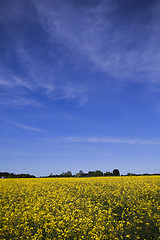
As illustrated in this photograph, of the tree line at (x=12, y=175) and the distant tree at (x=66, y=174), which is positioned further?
the distant tree at (x=66, y=174)

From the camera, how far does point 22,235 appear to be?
8.82 meters

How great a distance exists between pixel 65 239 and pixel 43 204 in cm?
435

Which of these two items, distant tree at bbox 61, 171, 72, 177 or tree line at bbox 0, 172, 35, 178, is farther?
distant tree at bbox 61, 171, 72, 177

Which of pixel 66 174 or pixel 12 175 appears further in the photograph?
pixel 66 174

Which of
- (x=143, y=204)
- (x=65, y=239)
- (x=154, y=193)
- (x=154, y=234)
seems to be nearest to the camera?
(x=65, y=239)

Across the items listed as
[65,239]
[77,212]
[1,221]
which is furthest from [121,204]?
[1,221]

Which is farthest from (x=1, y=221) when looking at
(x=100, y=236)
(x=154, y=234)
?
(x=154, y=234)

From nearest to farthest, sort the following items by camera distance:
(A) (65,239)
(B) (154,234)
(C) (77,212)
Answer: (A) (65,239) → (B) (154,234) → (C) (77,212)

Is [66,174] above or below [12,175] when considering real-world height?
above

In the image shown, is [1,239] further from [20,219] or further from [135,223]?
[135,223]

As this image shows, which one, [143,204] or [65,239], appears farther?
[143,204]

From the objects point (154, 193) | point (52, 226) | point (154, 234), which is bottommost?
point (154, 234)

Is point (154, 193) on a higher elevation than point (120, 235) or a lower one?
higher

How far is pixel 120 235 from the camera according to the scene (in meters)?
8.94
